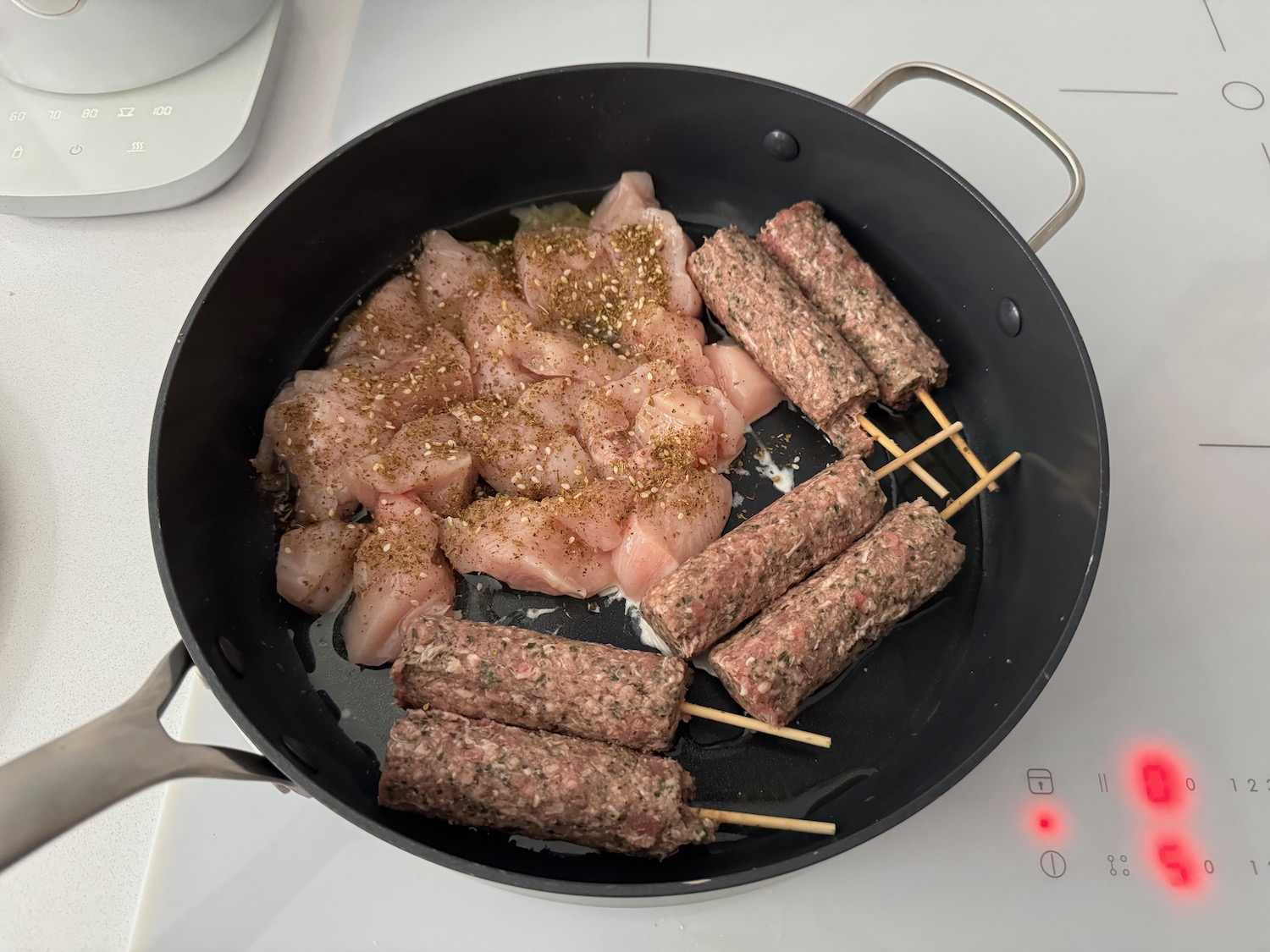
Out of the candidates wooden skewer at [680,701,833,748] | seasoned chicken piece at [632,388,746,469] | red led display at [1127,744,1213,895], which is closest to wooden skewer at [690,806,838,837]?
wooden skewer at [680,701,833,748]

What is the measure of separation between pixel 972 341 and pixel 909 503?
2.69 feet

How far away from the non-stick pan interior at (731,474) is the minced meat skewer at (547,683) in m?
0.29

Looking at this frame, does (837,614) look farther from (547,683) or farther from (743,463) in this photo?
(547,683)

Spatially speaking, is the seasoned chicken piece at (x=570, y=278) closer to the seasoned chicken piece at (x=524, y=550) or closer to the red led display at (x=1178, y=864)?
the seasoned chicken piece at (x=524, y=550)

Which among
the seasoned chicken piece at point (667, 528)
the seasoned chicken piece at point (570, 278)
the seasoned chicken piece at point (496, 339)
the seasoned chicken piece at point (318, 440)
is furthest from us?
the seasoned chicken piece at point (570, 278)

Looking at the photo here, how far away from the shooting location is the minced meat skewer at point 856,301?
2.96 meters

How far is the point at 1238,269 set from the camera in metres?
3.33

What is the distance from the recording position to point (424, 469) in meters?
2.79

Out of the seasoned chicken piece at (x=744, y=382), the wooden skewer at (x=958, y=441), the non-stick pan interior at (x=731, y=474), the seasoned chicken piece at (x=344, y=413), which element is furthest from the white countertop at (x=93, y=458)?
the wooden skewer at (x=958, y=441)

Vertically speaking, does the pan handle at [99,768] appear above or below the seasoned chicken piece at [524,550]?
above

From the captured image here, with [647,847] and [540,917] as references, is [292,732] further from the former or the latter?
[647,847]

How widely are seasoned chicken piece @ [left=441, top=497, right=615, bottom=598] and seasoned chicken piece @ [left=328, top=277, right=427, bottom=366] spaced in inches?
30.3

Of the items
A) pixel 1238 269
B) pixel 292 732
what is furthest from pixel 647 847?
pixel 1238 269

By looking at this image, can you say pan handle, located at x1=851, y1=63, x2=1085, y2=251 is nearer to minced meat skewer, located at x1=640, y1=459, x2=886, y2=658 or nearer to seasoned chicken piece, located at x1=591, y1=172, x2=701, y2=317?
seasoned chicken piece, located at x1=591, y1=172, x2=701, y2=317
